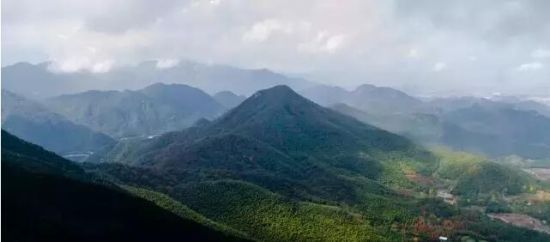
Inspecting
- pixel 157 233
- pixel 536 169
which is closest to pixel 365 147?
pixel 536 169

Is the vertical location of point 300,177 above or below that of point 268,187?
above

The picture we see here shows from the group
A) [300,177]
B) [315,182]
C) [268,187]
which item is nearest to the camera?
[268,187]

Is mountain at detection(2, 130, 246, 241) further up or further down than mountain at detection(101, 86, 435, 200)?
further down

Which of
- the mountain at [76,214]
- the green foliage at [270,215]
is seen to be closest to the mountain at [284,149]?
the green foliage at [270,215]

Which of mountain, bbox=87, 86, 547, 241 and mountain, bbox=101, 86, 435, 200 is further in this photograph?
mountain, bbox=101, 86, 435, 200

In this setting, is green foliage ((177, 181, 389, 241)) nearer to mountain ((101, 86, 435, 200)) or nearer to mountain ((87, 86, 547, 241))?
mountain ((87, 86, 547, 241))

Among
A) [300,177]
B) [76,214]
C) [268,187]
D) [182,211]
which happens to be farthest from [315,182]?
[76,214]

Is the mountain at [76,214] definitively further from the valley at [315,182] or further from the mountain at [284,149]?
the mountain at [284,149]

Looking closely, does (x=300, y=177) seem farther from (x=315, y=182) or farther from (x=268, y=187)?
(x=268, y=187)

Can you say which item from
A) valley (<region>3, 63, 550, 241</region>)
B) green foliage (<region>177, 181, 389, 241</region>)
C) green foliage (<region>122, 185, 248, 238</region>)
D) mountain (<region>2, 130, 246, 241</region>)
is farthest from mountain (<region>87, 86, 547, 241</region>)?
mountain (<region>2, 130, 246, 241</region>)
